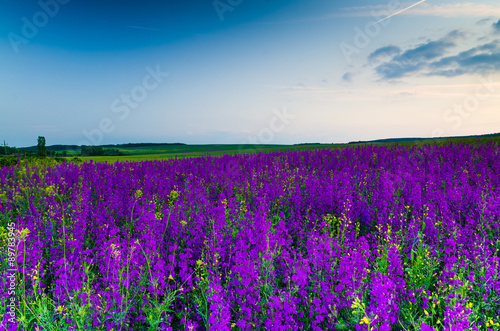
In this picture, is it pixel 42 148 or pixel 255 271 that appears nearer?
pixel 255 271

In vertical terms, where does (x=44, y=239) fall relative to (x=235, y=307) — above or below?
above

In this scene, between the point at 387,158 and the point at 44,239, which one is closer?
the point at 44,239

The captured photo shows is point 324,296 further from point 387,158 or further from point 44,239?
point 387,158

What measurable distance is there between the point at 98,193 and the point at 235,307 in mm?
5693

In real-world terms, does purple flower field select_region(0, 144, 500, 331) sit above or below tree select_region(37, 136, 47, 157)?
below

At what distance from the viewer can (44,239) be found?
3932mm

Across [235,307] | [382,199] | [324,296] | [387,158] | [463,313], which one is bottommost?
[235,307]

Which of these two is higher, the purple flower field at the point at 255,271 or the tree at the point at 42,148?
the tree at the point at 42,148

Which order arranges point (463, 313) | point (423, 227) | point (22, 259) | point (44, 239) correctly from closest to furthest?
point (463, 313), point (22, 259), point (44, 239), point (423, 227)

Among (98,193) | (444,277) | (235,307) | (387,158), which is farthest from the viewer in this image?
(387,158)

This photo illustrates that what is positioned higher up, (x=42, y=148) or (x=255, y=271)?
(x=42, y=148)

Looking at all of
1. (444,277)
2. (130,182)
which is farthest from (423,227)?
(130,182)

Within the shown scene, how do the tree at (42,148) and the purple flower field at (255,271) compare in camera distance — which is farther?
the tree at (42,148)

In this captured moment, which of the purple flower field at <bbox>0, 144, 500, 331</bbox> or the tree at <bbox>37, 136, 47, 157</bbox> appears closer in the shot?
the purple flower field at <bbox>0, 144, 500, 331</bbox>
